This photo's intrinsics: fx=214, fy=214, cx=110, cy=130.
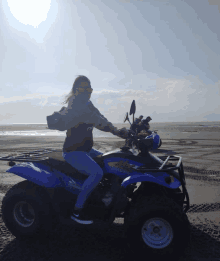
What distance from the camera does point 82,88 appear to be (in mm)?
2949

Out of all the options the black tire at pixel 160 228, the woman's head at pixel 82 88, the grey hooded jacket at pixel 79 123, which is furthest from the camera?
the woman's head at pixel 82 88

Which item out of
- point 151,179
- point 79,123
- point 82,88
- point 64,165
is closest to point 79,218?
point 64,165

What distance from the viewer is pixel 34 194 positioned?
3.03 meters

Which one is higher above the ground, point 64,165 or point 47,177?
point 64,165

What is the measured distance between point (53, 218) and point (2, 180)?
11.8 ft

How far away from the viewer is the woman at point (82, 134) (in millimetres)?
2756

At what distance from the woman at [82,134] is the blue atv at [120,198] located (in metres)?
0.15

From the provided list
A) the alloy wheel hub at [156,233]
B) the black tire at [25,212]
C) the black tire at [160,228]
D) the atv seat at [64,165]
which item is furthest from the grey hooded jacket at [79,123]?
the alloy wheel hub at [156,233]

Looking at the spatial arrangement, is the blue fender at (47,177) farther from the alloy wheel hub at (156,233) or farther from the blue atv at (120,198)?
the alloy wheel hub at (156,233)

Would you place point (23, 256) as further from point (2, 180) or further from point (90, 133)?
point (2, 180)

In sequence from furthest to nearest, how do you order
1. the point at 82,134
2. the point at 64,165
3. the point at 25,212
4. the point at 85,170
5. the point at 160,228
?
the point at 25,212 < the point at 64,165 < the point at 82,134 < the point at 85,170 < the point at 160,228

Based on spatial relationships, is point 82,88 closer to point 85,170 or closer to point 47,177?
point 85,170

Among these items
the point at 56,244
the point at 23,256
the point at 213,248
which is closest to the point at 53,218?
the point at 56,244

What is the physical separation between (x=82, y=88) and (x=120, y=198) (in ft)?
5.06
